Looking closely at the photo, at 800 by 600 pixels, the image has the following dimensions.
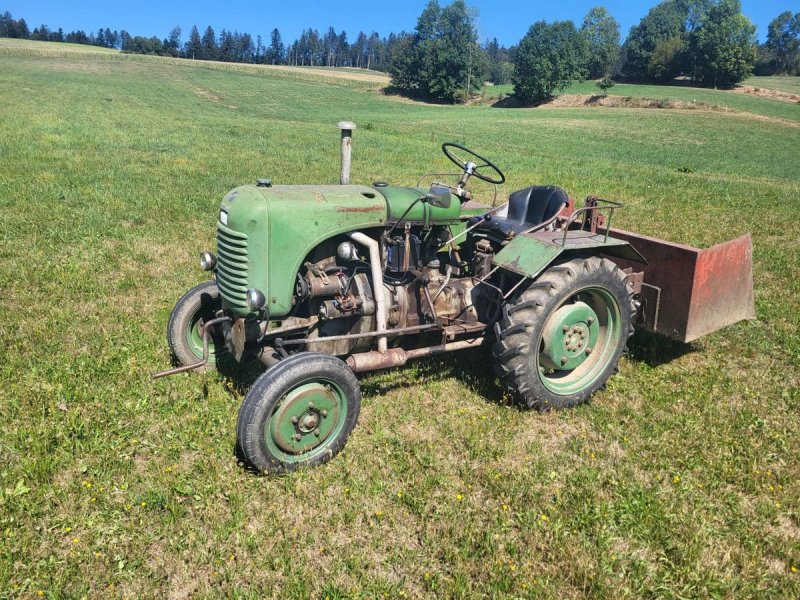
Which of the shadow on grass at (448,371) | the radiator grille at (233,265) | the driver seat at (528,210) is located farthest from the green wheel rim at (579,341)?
the radiator grille at (233,265)

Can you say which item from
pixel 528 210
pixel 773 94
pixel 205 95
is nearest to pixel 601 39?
pixel 773 94

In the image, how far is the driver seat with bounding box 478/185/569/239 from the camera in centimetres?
452

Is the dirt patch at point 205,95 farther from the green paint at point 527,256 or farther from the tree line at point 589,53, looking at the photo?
the green paint at point 527,256

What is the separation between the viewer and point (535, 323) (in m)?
3.71

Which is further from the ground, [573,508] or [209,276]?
[209,276]

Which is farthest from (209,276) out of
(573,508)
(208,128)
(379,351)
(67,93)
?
(67,93)

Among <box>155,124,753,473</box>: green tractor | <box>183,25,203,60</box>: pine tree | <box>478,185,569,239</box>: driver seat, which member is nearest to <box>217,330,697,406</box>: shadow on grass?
<box>155,124,753,473</box>: green tractor

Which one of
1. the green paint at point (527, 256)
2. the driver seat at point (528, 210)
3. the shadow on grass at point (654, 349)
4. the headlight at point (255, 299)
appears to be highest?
the driver seat at point (528, 210)

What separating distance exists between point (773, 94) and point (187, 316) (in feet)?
198

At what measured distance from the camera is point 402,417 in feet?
12.6

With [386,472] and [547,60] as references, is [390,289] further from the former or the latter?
[547,60]

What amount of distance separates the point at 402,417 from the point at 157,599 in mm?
1789

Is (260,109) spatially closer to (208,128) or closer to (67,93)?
(67,93)

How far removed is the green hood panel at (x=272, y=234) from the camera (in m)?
3.25
